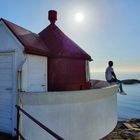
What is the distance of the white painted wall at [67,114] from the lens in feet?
20.1

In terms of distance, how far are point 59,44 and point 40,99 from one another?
403 cm

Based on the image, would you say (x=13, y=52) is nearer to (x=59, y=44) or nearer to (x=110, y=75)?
(x=59, y=44)

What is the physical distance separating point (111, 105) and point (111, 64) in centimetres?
259

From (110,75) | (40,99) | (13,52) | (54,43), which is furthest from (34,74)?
(110,75)

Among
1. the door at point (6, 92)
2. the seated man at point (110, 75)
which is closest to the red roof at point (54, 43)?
the door at point (6, 92)

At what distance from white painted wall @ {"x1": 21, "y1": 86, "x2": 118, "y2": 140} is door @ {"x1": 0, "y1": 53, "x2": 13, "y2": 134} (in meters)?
0.79

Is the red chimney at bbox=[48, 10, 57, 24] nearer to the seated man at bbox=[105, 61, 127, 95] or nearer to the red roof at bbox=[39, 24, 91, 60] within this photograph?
the red roof at bbox=[39, 24, 91, 60]

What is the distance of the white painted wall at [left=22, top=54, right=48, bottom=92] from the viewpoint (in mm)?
6607

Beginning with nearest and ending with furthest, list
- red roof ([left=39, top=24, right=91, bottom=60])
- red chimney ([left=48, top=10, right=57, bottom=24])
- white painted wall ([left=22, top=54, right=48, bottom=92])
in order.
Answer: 1. white painted wall ([left=22, top=54, right=48, bottom=92])
2. red roof ([left=39, top=24, right=91, bottom=60])
3. red chimney ([left=48, top=10, right=57, bottom=24])

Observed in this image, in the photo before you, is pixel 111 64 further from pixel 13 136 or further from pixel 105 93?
pixel 13 136

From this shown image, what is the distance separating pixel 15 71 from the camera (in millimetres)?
6578

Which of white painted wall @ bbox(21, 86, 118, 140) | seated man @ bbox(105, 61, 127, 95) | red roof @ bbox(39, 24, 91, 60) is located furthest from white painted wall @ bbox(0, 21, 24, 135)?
seated man @ bbox(105, 61, 127, 95)

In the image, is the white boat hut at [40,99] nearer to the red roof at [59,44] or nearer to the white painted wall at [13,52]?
the white painted wall at [13,52]

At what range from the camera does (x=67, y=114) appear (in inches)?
260
